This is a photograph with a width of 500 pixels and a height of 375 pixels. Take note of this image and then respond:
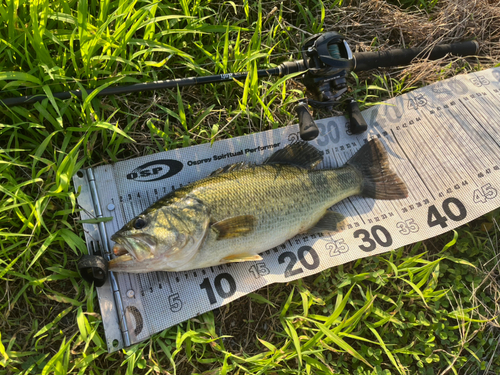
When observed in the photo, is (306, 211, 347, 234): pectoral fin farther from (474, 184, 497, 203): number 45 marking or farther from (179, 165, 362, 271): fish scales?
(474, 184, 497, 203): number 45 marking

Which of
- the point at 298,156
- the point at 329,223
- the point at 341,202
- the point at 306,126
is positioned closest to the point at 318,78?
the point at 306,126

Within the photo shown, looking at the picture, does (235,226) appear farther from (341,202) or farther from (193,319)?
(341,202)

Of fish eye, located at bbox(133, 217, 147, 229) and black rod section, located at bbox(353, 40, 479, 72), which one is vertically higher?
black rod section, located at bbox(353, 40, 479, 72)

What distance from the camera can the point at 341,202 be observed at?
3016 millimetres

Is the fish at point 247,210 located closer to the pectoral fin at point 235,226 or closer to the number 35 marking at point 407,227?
the pectoral fin at point 235,226

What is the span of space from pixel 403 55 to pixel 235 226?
8.43 ft

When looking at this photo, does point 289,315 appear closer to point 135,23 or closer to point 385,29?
point 135,23

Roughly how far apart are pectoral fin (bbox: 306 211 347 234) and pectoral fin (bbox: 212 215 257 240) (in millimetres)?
616

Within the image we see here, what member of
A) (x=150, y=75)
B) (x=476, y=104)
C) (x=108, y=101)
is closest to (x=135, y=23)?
(x=150, y=75)

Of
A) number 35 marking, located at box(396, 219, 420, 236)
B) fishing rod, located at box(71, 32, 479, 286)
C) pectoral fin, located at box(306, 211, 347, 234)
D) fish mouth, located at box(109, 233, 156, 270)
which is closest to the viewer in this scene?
fish mouth, located at box(109, 233, 156, 270)

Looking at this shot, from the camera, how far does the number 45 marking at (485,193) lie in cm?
302

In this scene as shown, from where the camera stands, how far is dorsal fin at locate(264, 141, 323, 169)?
286 cm

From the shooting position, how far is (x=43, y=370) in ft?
7.14

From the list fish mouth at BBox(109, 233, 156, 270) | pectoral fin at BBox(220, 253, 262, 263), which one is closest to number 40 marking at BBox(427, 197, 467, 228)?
pectoral fin at BBox(220, 253, 262, 263)
